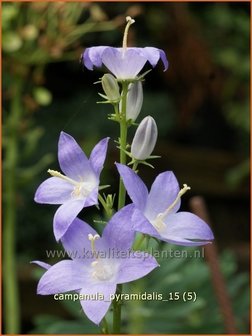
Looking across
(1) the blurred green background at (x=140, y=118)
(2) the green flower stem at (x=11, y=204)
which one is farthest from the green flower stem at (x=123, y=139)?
(2) the green flower stem at (x=11, y=204)

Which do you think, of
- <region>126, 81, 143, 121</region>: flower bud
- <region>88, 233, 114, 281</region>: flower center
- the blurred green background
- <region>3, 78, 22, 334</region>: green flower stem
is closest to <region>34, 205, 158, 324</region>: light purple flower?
<region>88, 233, 114, 281</region>: flower center

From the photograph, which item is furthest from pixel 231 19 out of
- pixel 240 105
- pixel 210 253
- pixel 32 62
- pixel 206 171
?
pixel 210 253

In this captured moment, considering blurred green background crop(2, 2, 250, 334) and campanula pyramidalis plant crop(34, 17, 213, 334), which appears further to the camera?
blurred green background crop(2, 2, 250, 334)

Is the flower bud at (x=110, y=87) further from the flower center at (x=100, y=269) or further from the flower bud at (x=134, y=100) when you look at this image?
the flower center at (x=100, y=269)

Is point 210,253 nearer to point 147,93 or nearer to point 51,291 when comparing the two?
point 51,291

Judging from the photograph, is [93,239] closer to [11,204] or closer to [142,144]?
[142,144]

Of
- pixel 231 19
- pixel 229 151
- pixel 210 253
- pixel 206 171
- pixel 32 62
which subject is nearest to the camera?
pixel 210 253

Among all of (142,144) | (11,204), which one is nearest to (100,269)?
(142,144)

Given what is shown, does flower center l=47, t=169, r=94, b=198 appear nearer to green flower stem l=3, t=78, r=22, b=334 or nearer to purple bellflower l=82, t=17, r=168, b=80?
purple bellflower l=82, t=17, r=168, b=80
